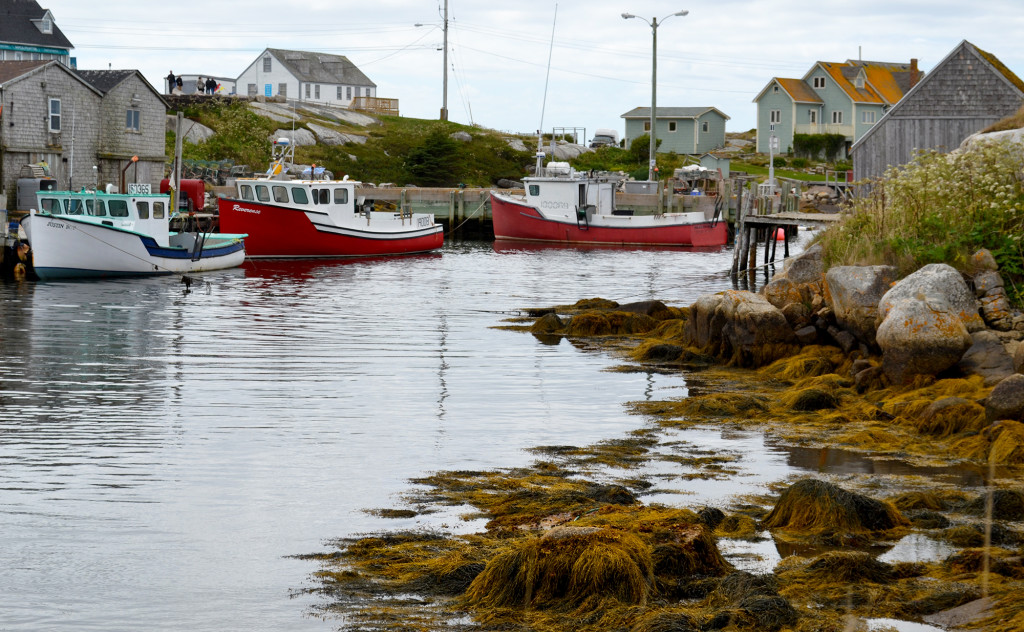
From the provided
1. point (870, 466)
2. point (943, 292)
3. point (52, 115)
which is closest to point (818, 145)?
point (52, 115)

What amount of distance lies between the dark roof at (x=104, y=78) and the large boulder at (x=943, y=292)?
129ft

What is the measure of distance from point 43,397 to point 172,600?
803cm

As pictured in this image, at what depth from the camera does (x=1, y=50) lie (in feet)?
206

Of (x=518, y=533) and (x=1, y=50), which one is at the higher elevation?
(x=1, y=50)

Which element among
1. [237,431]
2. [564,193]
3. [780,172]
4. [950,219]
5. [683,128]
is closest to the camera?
[237,431]

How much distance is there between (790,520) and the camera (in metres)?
9.34

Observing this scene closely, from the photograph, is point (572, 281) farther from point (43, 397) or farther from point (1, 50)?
point (1, 50)

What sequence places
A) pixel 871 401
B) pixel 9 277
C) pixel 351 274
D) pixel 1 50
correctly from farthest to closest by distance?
1. pixel 1 50
2. pixel 351 274
3. pixel 9 277
4. pixel 871 401

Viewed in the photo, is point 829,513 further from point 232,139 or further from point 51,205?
point 232,139

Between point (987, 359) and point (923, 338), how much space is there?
2.49ft

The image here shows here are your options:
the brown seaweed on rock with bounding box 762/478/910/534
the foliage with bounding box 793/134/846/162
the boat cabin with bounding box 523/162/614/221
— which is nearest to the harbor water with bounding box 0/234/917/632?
the brown seaweed on rock with bounding box 762/478/910/534

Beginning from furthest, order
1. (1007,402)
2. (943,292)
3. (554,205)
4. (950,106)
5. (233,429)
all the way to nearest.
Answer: (554,205)
(950,106)
(943,292)
(233,429)
(1007,402)

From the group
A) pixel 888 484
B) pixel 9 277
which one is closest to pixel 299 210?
pixel 9 277

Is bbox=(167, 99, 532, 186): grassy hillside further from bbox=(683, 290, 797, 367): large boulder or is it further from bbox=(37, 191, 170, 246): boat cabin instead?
bbox=(683, 290, 797, 367): large boulder
